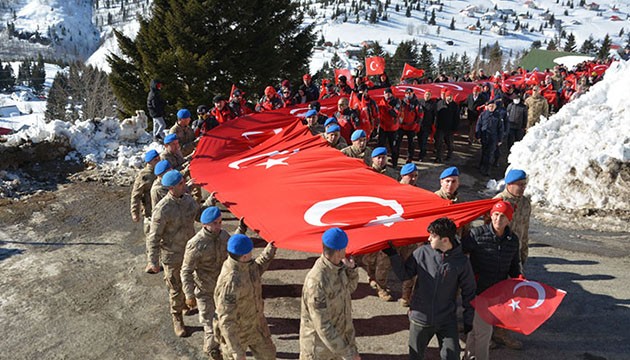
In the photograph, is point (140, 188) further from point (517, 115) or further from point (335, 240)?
point (517, 115)

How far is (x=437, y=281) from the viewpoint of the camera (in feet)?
13.8

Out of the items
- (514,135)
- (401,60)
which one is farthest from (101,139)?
(401,60)

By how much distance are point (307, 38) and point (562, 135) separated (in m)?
14.0

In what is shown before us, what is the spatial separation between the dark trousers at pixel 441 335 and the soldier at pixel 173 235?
2.89 metres

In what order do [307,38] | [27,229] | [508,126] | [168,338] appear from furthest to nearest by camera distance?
[307,38], [508,126], [27,229], [168,338]

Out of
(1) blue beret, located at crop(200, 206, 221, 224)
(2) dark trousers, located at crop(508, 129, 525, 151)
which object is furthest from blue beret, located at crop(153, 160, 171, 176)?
(2) dark trousers, located at crop(508, 129, 525, 151)

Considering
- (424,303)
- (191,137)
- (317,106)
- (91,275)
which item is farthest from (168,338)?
(317,106)

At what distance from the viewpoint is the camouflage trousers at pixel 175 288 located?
579 centimetres

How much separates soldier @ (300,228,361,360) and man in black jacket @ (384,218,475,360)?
2.21ft

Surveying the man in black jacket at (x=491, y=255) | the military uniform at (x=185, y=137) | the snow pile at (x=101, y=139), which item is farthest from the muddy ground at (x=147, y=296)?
the snow pile at (x=101, y=139)

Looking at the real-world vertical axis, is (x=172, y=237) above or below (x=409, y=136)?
above

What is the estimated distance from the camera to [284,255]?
7.84 m

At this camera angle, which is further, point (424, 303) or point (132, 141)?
point (132, 141)

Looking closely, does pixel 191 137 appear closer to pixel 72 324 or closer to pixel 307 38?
pixel 72 324
